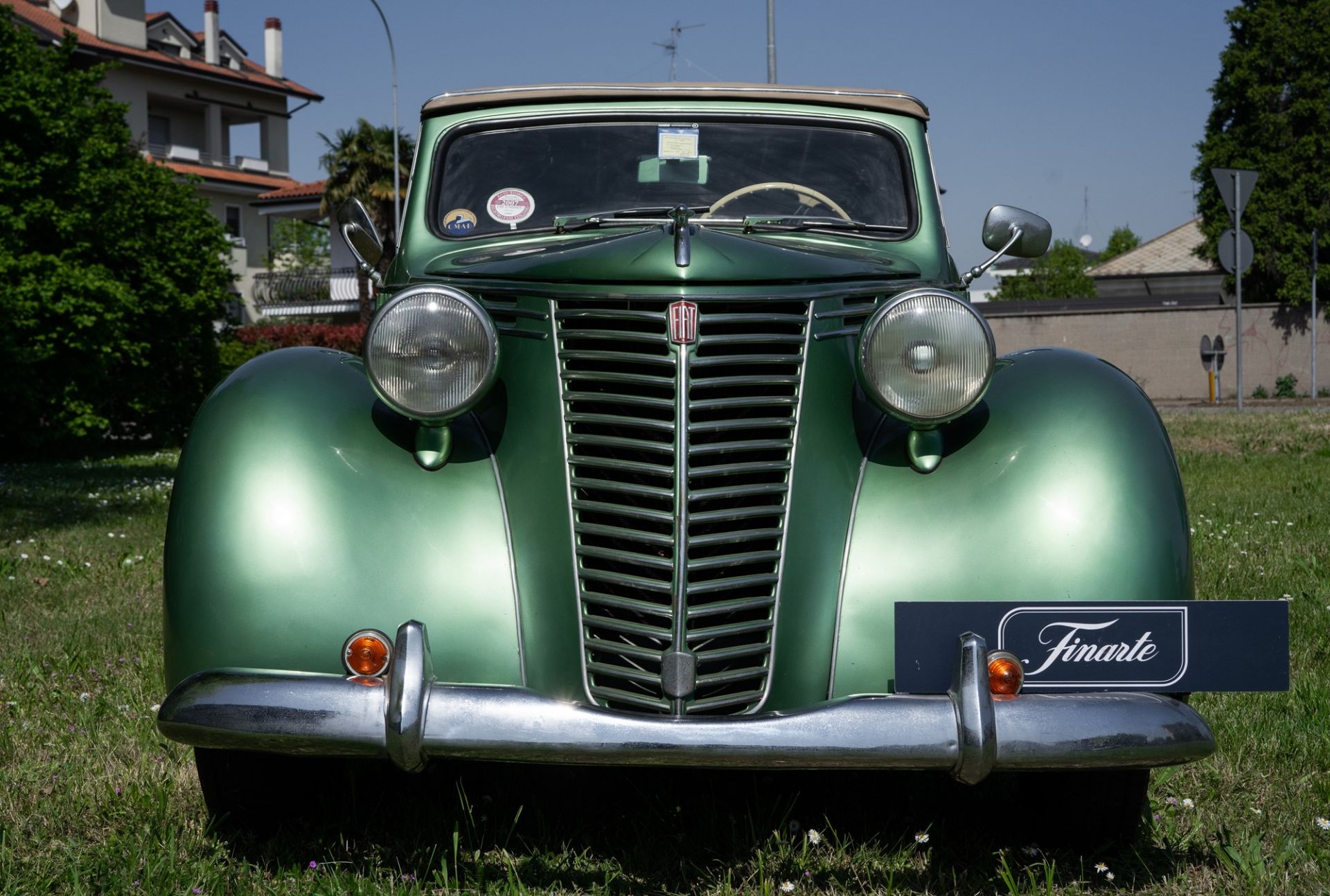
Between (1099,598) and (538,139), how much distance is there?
2.17 m

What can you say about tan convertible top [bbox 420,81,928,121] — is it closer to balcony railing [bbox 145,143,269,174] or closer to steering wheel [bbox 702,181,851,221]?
steering wheel [bbox 702,181,851,221]

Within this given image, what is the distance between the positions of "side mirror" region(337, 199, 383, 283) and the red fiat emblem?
148 centimetres

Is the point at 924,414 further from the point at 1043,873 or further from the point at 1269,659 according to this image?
the point at 1043,873

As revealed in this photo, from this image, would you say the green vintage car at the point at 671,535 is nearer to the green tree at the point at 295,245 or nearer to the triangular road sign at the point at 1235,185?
the triangular road sign at the point at 1235,185

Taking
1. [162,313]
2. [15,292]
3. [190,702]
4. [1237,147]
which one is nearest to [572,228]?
[190,702]

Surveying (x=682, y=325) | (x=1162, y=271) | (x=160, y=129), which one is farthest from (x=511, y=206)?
(x=1162, y=271)

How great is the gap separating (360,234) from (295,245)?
45.8 metres

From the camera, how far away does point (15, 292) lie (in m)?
13.2

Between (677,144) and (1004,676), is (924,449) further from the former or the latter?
(677,144)

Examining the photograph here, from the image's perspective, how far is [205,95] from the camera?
41.8 metres

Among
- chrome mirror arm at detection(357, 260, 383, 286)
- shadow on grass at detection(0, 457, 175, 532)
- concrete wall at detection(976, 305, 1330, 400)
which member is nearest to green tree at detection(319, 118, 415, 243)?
concrete wall at detection(976, 305, 1330, 400)

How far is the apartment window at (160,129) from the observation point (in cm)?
4141

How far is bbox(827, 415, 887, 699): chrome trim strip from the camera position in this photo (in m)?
2.53

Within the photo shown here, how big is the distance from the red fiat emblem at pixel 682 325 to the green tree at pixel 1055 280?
59513mm
